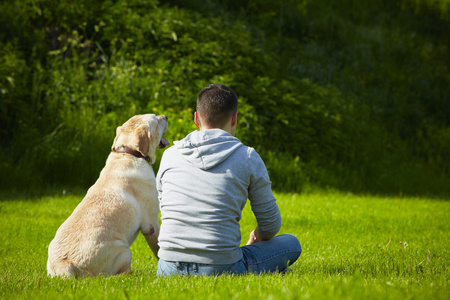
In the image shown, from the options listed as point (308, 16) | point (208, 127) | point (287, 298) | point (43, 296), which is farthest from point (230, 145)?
point (308, 16)

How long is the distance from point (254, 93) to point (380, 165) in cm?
375

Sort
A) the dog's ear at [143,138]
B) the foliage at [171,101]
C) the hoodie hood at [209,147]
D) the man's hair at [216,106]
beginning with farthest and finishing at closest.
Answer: the foliage at [171,101] < the dog's ear at [143,138] < the man's hair at [216,106] < the hoodie hood at [209,147]

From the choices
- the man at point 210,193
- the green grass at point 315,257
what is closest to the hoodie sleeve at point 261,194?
the man at point 210,193

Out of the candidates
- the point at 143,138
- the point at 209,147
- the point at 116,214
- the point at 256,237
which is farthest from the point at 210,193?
the point at 143,138

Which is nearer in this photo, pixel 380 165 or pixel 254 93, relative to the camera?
pixel 254 93

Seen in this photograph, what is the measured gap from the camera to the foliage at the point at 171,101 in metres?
9.87

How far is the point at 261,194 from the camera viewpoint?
349cm

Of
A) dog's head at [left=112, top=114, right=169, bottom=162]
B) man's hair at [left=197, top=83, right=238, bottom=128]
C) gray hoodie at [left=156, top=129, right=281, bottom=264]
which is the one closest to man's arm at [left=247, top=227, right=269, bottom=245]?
gray hoodie at [left=156, top=129, right=281, bottom=264]

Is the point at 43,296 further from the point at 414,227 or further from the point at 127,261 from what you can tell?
the point at 414,227

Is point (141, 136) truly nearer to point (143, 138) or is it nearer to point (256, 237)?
point (143, 138)

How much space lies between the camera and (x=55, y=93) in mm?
10570

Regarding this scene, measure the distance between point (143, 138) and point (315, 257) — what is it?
7.59 ft

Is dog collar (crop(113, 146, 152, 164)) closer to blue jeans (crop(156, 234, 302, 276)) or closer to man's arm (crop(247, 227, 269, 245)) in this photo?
blue jeans (crop(156, 234, 302, 276))

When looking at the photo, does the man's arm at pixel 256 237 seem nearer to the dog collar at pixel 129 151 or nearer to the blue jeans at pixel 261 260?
the blue jeans at pixel 261 260
